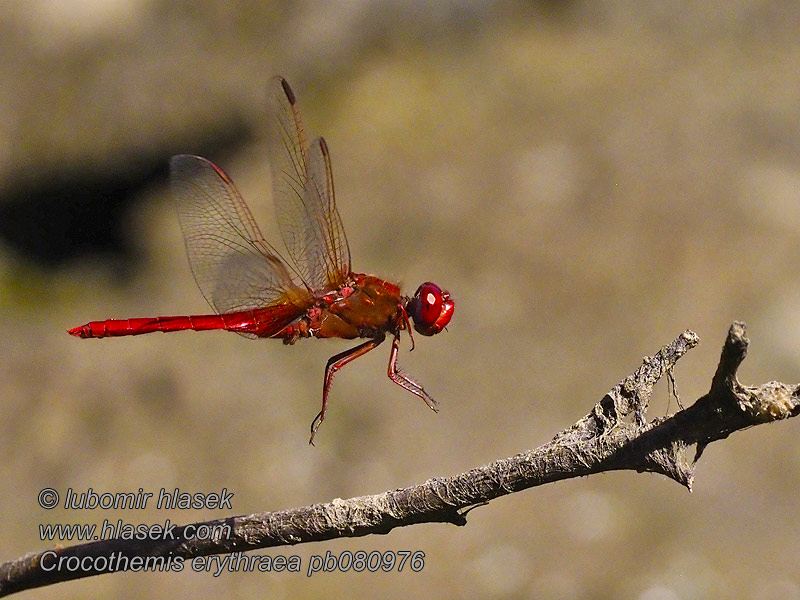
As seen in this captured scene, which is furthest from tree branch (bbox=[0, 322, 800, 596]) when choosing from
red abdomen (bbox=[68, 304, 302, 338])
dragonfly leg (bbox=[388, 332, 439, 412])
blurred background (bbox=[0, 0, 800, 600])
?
blurred background (bbox=[0, 0, 800, 600])

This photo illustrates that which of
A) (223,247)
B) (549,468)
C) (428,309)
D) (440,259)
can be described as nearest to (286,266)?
(223,247)

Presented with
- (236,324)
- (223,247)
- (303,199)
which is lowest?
(236,324)

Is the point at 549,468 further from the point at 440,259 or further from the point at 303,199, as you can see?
the point at 440,259

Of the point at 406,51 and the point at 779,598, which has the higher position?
the point at 406,51

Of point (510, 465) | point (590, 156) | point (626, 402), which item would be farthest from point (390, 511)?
point (590, 156)

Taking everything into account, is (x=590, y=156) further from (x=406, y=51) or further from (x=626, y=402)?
(x=626, y=402)

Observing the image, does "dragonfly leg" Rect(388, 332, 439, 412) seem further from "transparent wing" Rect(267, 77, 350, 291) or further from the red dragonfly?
"transparent wing" Rect(267, 77, 350, 291)
